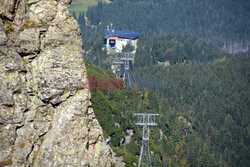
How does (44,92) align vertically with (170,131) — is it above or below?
above

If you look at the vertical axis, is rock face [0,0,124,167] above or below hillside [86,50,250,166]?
above

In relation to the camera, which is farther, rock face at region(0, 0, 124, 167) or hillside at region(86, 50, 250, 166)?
hillside at region(86, 50, 250, 166)

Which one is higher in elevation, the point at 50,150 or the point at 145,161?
the point at 50,150

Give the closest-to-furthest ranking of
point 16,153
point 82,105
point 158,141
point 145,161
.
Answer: point 16,153, point 82,105, point 145,161, point 158,141

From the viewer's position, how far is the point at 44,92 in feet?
50.9

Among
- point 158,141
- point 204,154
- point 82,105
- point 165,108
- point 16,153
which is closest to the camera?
point 16,153

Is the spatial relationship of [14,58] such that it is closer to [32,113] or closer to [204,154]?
[32,113]

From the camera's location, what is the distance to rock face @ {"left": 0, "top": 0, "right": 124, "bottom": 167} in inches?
586

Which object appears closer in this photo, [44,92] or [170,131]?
[44,92]

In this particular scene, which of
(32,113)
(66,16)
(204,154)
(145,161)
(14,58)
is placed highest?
(66,16)

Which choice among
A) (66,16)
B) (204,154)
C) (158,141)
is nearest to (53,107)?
(66,16)

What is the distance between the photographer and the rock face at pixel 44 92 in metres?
14.9

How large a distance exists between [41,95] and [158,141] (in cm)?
11504

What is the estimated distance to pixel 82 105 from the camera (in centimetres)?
1580
